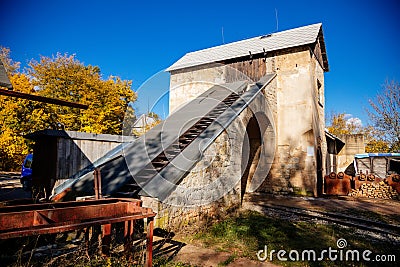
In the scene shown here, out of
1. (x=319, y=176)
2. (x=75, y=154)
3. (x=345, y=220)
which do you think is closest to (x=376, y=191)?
(x=319, y=176)

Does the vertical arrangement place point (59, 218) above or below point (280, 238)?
above

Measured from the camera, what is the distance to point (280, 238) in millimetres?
4895

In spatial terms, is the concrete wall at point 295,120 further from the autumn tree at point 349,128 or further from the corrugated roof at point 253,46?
the autumn tree at point 349,128

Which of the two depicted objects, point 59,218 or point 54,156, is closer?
point 59,218

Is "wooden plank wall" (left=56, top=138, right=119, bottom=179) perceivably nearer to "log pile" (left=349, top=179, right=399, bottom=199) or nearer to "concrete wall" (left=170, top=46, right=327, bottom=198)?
"concrete wall" (left=170, top=46, right=327, bottom=198)

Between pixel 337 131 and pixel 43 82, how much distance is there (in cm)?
2962

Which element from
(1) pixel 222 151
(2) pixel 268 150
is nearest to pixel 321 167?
(2) pixel 268 150

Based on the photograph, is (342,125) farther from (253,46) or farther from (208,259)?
(208,259)

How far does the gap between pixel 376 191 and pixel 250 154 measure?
521cm

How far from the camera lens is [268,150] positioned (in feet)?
36.2

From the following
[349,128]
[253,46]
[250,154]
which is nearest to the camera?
[250,154]

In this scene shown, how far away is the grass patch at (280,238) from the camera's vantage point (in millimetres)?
4320

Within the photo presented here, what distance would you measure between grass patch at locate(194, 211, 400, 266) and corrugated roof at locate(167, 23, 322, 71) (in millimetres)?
8224

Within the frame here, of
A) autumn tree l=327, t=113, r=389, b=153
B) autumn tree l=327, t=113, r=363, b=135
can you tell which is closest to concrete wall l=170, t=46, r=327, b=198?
autumn tree l=327, t=113, r=389, b=153
